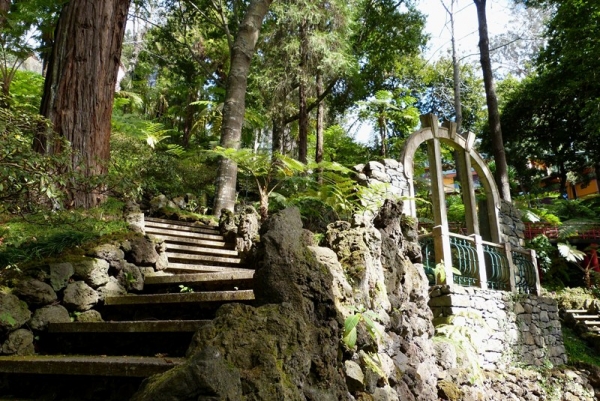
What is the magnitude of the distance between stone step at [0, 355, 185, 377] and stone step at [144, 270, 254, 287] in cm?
120

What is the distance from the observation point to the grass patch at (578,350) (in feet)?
33.9

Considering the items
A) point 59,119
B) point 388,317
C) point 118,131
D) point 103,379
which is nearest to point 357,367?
point 388,317

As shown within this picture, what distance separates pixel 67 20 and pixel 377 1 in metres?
12.3

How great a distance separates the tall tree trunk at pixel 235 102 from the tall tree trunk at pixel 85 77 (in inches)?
127

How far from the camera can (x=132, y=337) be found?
3.46 meters

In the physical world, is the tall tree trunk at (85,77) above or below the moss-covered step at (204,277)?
above

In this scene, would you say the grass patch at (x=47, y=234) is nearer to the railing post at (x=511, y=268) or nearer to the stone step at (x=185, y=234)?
the stone step at (x=185, y=234)

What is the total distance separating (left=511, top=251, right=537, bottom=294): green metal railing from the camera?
9.66 m

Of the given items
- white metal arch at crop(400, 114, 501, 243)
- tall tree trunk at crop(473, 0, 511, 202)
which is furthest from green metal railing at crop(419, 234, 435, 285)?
tall tree trunk at crop(473, 0, 511, 202)

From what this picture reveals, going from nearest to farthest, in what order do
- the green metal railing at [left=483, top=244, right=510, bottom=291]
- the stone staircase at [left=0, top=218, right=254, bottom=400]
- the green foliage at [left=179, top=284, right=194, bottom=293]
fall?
the stone staircase at [left=0, top=218, right=254, bottom=400] < the green foliage at [left=179, top=284, right=194, bottom=293] < the green metal railing at [left=483, top=244, right=510, bottom=291]

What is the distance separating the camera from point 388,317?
401cm

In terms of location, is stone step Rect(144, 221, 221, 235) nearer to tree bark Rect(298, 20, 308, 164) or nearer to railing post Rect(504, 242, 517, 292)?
railing post Rect(504, 242, 517, 292)

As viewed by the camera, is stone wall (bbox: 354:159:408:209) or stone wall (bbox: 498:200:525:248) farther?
stone wall (bbox: 498:200:525:248)

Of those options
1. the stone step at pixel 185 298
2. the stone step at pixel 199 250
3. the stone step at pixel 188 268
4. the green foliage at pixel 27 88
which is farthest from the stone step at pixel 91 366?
the green foliage at pixel 27 88
